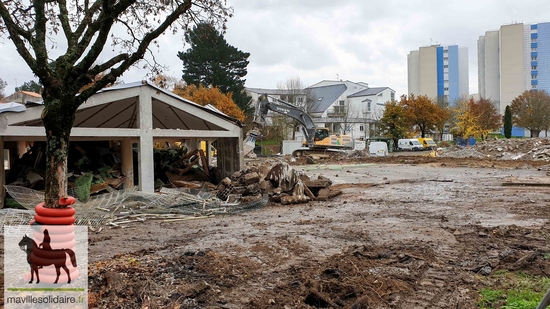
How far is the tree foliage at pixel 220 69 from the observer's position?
172 feet

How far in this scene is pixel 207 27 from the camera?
6941mm

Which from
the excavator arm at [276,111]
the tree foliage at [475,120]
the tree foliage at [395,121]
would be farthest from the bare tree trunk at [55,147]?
the tree foliage at [475,120]

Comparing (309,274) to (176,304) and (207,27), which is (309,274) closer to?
(176,304)

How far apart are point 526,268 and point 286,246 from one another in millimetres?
3661

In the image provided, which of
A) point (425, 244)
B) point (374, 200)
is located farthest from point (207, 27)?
point (374, 200)

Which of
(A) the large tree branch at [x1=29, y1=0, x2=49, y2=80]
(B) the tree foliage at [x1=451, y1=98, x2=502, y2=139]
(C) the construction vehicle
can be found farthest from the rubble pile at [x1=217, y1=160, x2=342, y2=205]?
(B) the tree foliage at [x1=451, y1=98, x2=502, y2=139]

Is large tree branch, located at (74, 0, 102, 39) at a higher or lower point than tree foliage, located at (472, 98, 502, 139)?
lower

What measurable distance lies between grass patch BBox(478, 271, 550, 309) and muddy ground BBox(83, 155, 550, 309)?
14 cm

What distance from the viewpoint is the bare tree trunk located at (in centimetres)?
480

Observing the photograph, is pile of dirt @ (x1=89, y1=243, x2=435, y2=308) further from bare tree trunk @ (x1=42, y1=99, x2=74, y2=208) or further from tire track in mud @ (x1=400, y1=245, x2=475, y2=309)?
bare tree trunk @ (x1=42, y1=99, x2=74, y2=208)

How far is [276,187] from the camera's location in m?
14.2

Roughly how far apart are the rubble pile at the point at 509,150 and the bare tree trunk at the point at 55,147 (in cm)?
3537

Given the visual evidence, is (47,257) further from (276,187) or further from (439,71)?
(439,71)

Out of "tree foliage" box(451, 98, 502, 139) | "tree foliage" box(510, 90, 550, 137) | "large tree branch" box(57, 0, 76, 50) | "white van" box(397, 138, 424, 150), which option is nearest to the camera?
"large tree branch" box(57, 0, 76, 50)
